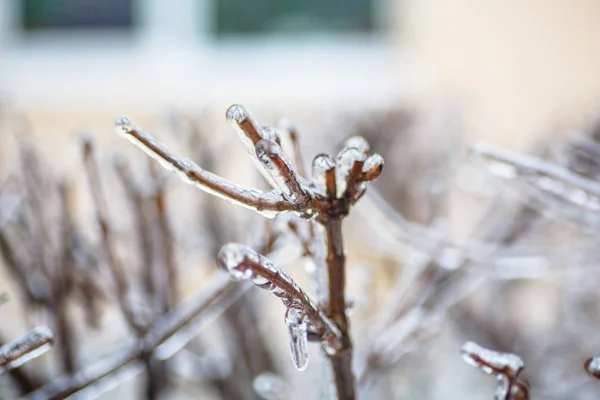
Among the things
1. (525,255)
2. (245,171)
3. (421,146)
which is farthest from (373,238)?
(245,171)

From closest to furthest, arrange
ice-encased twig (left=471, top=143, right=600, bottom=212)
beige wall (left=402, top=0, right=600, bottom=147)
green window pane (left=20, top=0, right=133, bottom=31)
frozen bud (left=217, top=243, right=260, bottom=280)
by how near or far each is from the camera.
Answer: frozen bud (left=217, top=243, right=260, bottom=280) < ice-encased twig (left=471, top=143, right=600, bottom=212) < beige wall (left=402, top=0, right=600, bottom=147) < green window pane (left=20, top=0, right=133, bottom=31)

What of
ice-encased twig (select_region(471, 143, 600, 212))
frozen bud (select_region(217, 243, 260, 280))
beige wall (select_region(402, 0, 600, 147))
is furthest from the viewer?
beige wall (select_region(402, 0, 600, 147))

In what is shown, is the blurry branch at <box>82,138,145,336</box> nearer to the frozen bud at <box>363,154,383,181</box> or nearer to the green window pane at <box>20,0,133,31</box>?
the frozen bud at <box>363,154,383,181</box>

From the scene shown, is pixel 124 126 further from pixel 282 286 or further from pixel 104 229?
pixel 104 229

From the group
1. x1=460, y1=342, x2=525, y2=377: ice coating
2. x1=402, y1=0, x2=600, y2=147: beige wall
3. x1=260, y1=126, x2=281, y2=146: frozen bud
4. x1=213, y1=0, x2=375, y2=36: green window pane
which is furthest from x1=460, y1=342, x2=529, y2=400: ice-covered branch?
x1=213, y1=0, x2=375, y2=36: green window pane

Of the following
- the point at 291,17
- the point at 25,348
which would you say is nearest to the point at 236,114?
the point at 25,348

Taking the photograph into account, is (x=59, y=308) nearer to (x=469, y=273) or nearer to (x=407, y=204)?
(x=469, y=273)
